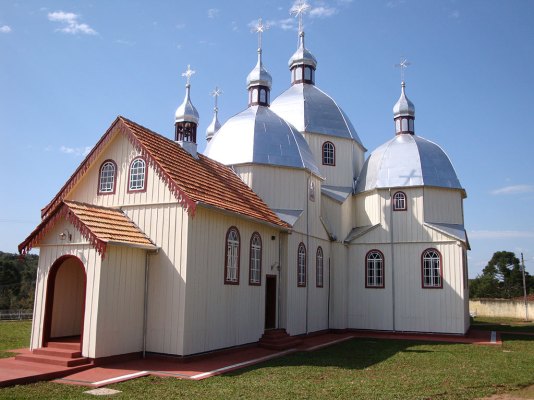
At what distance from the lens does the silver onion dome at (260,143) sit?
2059cm

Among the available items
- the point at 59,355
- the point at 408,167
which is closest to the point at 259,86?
the point at 408,167

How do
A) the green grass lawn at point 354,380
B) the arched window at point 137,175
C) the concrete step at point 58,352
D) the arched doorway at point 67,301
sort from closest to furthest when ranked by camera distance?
the green grass lawn at point 354,380 → the concrete step at point 58,352 → the arched doorway at point 67,301 → the arched window at point 137,175

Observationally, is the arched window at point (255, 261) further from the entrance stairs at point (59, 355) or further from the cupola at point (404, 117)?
the cupola at point (404, 117)

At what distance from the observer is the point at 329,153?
25.8 m

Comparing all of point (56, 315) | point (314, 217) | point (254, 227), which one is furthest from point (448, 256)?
point (56, 315)

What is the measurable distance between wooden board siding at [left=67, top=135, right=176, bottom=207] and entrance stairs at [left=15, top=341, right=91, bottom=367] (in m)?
4.42

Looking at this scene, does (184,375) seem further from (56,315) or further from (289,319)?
(289,319)

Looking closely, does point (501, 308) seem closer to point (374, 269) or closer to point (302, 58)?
point (374, 269)

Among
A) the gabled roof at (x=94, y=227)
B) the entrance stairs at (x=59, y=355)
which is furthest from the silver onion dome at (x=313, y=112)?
the entrance stairs at (x=59, y=355)

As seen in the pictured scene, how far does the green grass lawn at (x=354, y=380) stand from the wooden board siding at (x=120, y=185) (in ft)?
18.1

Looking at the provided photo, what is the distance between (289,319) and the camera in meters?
19.1

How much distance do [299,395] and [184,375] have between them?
317cm

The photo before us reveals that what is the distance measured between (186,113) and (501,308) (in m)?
33.9

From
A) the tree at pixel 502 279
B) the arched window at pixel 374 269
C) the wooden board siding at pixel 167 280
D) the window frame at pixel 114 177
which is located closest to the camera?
the wooden board siding at pixel 167 280
